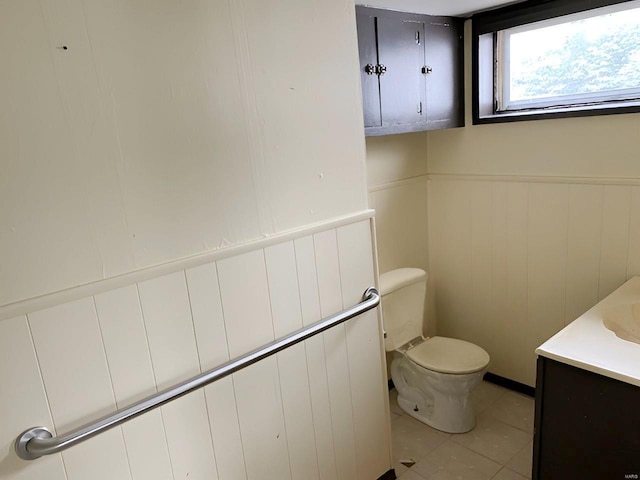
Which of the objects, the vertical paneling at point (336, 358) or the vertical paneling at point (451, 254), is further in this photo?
the vertical paneling at point (451, 254)

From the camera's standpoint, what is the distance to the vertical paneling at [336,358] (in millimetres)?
1445

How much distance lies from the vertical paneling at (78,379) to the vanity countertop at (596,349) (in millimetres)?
1248

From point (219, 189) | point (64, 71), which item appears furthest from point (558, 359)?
point (64, 71)

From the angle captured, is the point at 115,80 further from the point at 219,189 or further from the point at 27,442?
the point at 27,442

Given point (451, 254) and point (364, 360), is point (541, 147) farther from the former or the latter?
Answer: point (364, 360)

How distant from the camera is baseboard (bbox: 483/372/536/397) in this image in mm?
2329

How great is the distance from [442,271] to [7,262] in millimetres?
2143

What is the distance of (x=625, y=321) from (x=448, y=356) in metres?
0.75

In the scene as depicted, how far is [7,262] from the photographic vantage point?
872mm

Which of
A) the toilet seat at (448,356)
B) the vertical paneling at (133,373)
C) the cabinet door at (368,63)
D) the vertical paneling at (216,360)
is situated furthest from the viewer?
the toilet seat at (448,356)

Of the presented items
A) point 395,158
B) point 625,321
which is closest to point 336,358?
point 625,321

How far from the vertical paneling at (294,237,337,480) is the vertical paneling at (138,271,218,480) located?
373 millimetres

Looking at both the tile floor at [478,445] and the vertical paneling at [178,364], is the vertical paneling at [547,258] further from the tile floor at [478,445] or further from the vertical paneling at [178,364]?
the vertical paneling at [178,364]

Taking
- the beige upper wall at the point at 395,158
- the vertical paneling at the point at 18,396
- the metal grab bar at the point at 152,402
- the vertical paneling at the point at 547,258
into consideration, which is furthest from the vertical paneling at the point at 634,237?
the vertical paneling at the point at 18,396
